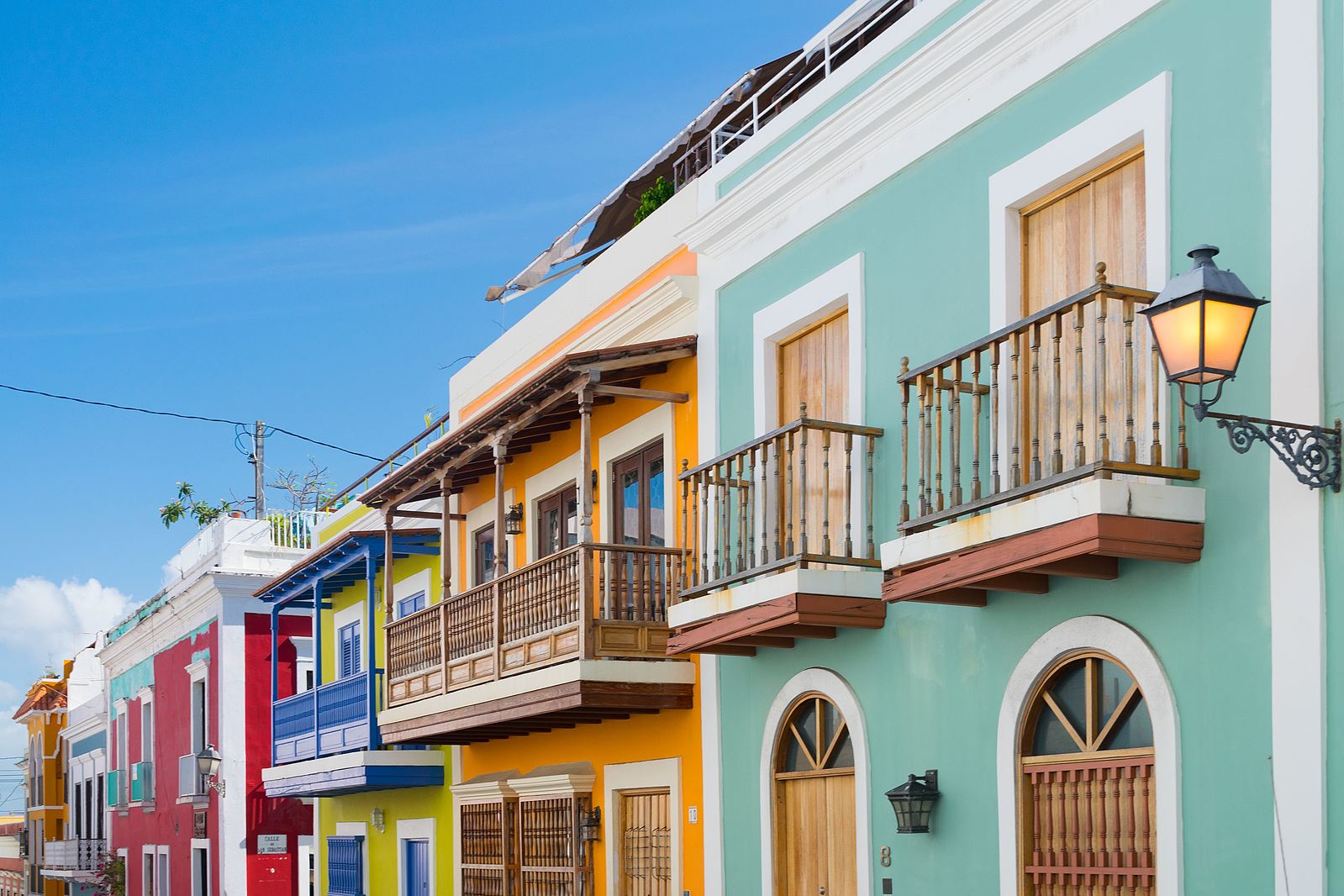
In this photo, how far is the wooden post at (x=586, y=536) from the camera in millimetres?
11633

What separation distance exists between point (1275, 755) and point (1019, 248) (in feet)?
10.4

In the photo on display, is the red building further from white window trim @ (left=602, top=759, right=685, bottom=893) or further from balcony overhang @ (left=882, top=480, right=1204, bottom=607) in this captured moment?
balcony overhang @ (left=882, top=480, right=1204, bottom=607)

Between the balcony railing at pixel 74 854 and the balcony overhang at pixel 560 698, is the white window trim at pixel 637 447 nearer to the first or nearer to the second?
the balcony overhang at pixel 560 698

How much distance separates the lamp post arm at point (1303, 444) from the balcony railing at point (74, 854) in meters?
30.6

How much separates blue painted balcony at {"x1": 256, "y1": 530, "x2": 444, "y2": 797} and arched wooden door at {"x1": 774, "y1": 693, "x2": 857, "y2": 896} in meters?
6.52

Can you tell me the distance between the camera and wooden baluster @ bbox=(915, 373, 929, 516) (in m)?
8.42

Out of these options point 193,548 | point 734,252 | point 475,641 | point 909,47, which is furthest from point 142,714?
point 909,47

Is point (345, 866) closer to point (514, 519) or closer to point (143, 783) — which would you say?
point (514, 519)

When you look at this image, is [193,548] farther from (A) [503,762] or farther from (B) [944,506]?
(B) [944,506]

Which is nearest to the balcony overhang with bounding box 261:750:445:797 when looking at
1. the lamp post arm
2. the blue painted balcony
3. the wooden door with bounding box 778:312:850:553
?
the blue painted balcony

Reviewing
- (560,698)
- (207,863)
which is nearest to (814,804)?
(560,698)

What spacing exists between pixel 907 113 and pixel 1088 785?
4.06 meters

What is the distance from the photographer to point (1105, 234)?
8.22 metres

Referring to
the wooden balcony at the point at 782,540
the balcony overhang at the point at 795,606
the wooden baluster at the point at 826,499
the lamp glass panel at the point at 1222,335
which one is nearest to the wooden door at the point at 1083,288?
the lamp glass panel at the point at 1222,335
